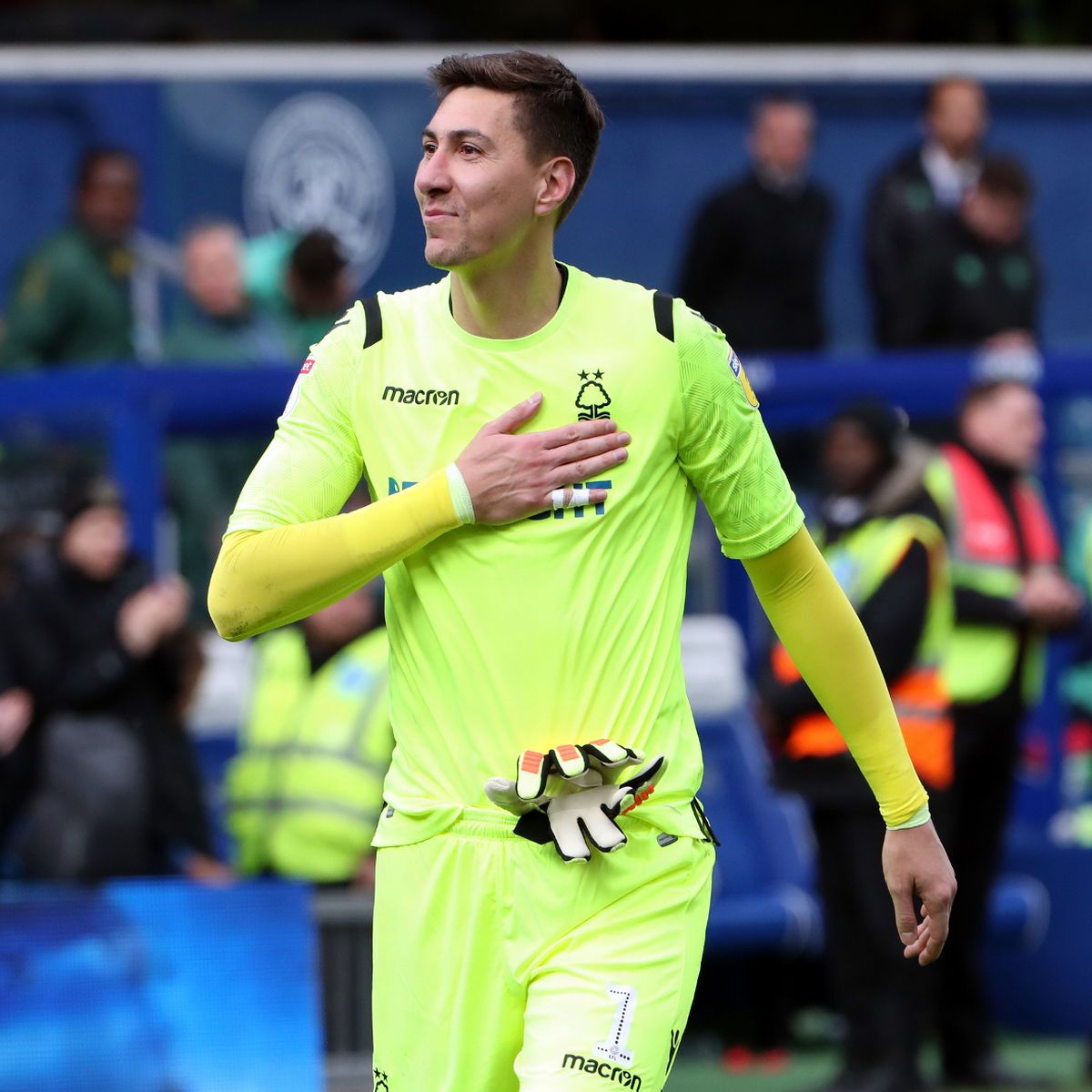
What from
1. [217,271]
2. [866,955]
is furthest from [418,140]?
[866,955]

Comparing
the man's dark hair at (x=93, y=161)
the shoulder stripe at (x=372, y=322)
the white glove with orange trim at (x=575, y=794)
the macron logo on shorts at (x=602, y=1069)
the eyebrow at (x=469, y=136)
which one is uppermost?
the man's dark hair at (x=93, y=161)

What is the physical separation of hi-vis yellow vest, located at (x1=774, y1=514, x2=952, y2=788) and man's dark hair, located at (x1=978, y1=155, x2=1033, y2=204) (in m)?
3.40

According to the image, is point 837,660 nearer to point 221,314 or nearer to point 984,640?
point 984,640

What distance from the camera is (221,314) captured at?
10148 millimetres

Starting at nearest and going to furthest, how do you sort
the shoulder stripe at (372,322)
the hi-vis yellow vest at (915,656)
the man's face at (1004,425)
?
the shoulder stripe at (372,322)
the hi-vis yellow vest at (915,656)
the man's face at (1004,425)

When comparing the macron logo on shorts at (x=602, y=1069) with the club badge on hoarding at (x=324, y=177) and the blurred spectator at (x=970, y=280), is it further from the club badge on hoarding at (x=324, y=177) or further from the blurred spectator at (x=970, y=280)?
the club badge on hoarding at (x=324, y=177)

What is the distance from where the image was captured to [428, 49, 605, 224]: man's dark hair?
12.9 ft

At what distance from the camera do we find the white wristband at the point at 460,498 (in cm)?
379

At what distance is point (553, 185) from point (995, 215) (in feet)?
23.6

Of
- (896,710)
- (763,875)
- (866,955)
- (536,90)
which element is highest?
(536,90)

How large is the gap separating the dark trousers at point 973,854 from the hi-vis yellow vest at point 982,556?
0.35 ft

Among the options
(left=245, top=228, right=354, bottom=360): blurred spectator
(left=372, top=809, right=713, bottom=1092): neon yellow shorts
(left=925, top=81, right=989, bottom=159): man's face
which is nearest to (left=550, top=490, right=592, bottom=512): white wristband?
(left=372, top=809, right=713, bottom=1092): neon yellow shorts

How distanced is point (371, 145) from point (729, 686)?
10.6 ft

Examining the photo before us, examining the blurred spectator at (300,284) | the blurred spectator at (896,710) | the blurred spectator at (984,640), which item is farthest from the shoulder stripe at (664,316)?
the blurred spectator at (300,284)
